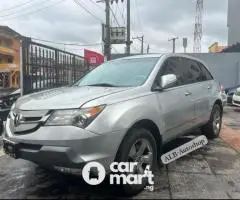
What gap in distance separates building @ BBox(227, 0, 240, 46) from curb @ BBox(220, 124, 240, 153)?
56822 mm

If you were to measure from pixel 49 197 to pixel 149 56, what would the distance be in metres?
2.56

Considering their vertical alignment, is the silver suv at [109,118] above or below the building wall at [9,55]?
below

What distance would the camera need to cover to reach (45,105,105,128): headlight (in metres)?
3.57

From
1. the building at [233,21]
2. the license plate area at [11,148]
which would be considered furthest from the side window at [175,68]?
the building at [233,21]

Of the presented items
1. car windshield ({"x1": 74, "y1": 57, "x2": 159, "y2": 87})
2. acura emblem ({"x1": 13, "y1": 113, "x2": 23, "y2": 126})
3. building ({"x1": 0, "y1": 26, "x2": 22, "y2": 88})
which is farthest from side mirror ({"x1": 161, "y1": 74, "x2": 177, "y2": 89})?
building ({"x1": 0, "y1": 26, "x2": 22, "y2": 88})

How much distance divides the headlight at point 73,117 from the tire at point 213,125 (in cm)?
359

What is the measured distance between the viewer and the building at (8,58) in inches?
832

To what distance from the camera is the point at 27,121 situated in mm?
3799

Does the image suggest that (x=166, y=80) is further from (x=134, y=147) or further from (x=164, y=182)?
(x=164, y=182)

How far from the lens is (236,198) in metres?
3.97

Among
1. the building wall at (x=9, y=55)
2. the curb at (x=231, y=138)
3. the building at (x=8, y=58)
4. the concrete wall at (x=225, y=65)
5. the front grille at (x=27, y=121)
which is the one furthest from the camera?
the concrete wall at (x=225, y=65)

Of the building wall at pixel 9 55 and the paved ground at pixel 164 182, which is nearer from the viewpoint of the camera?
the paved ground at pixel 164 182

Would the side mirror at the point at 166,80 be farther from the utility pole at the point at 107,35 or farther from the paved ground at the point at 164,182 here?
the utility pole at the point at 107,35

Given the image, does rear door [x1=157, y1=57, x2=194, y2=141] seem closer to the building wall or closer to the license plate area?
the license plate area
